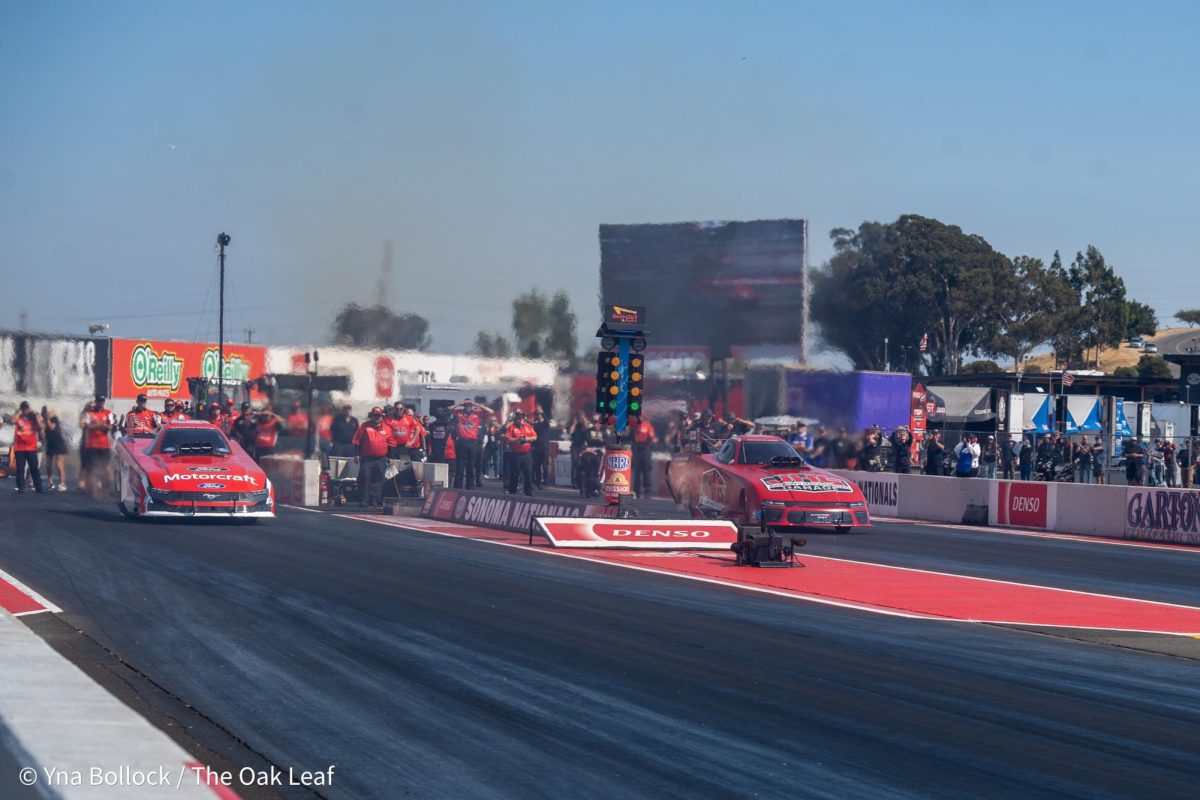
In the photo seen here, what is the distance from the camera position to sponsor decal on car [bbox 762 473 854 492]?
2017 cm

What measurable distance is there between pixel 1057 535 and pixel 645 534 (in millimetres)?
9515

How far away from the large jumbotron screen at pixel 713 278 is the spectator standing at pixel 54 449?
1834cm

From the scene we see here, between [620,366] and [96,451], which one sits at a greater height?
[620,366]

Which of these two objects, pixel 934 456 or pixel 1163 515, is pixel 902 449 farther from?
pixel 1163 515

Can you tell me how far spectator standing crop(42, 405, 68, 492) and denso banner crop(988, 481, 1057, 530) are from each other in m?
18.0

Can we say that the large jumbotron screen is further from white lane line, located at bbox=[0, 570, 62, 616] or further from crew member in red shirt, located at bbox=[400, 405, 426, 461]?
white lane line, located at bbox=[0, 570, 62, 616]

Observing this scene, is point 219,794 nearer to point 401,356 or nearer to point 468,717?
point 468,717

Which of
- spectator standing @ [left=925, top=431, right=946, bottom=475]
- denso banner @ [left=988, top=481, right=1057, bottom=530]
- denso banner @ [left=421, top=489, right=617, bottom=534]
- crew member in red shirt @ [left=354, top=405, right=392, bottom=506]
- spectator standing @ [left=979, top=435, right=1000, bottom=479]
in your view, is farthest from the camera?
spectator standing @ [left=979, top=435, right=1000, bottom=479]

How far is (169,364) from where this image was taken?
188 feet

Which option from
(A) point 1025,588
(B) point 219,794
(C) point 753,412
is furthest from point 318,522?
(C) point 753,412

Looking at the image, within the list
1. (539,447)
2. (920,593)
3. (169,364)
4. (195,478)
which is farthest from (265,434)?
(169,364)

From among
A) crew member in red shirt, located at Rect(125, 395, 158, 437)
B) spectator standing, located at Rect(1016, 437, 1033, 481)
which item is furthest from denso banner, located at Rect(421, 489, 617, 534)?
spectator standing, located at Rect(1016, 437, 1033, 481)

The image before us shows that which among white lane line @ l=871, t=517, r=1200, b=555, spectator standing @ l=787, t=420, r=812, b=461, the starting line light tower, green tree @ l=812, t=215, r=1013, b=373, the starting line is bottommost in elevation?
white lane line @ l=871, t=517, r=1200, b=555

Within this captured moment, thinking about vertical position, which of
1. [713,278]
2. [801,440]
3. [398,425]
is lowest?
[801,440]
